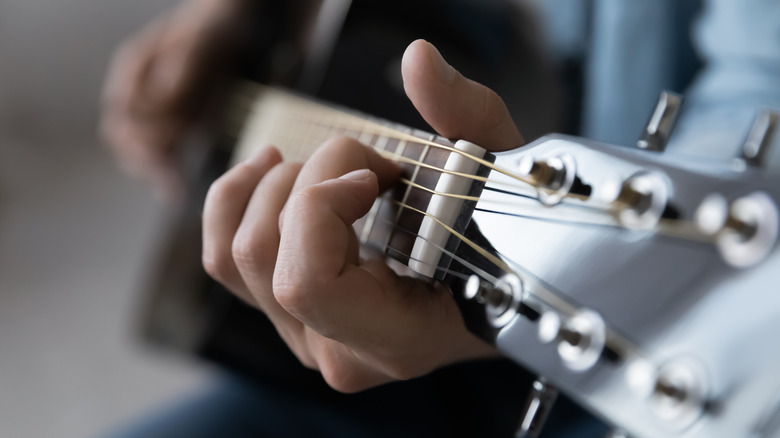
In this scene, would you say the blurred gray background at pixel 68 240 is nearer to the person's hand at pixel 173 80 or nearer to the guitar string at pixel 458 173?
the person's hand at pixel 173 80

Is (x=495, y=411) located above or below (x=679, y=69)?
below

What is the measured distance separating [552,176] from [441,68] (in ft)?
0.28

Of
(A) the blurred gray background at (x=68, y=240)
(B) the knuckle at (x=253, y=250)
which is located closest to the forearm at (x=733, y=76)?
(B) the knuckle at (x=253, y=250)

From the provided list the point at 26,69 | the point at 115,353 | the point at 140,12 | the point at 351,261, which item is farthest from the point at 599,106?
the point at 26,69

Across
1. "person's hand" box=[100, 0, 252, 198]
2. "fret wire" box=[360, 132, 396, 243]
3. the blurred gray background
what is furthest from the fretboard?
the blurred gray background

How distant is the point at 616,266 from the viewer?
246 mm

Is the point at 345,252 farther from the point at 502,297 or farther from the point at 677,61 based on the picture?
Answer: the point at 677,61

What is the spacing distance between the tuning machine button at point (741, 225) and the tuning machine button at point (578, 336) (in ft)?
0.18

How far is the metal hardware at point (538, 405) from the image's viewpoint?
30cm

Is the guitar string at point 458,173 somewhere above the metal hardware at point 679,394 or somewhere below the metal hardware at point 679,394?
above

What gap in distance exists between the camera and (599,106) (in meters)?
0.63

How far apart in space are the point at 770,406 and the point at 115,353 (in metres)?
1.36

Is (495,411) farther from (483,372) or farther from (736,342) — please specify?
(736,342)

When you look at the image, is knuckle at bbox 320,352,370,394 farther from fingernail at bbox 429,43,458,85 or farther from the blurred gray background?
the blurred gray background
